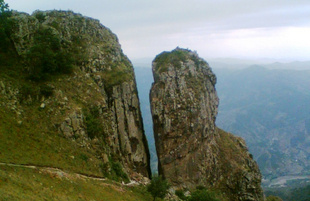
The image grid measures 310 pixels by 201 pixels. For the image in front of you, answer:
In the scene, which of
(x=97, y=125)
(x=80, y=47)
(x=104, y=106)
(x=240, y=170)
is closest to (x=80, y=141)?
(x=97, y=125)

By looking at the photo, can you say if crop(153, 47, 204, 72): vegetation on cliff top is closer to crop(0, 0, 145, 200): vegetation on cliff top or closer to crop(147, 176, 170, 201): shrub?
crop(0, 0, 145, 200): vegetation on cliff top

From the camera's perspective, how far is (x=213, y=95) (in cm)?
7206

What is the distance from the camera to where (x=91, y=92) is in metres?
50.9

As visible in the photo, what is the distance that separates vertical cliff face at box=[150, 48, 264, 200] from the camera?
59188 millimetres

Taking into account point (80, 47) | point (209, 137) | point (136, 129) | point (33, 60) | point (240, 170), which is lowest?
point (240, 170)

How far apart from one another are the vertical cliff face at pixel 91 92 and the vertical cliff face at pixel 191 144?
6.73 m

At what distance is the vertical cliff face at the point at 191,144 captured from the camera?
59.2 meters

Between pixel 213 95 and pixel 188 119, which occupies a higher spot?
pixel 213 95

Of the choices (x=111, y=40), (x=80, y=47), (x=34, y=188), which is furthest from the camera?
(x=111, y=40)

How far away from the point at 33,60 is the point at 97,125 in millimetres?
18510

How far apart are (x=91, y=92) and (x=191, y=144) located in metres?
28.1

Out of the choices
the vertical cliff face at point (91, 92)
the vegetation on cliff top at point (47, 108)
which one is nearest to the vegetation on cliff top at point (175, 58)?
the vertical cliff face at point (91, 92)

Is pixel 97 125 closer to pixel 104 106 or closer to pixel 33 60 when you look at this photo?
pixel 104 106

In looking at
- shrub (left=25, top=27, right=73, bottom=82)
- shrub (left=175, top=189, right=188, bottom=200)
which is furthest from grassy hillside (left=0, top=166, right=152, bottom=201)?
shrub (left=25, top=27, right=73, bottom=82)
